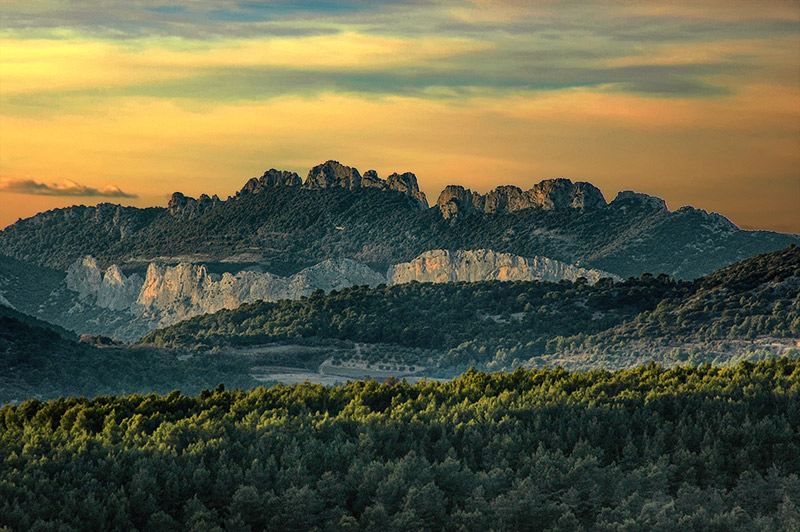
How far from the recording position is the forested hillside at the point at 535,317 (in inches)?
3917

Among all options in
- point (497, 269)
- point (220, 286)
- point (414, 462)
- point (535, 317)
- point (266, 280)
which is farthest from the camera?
point (497, 269)

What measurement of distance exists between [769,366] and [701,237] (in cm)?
15770

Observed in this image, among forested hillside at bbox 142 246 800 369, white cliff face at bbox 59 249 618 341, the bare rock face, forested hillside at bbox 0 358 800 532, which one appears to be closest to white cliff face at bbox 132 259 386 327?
white cliff face at bbox 59 249 618 341

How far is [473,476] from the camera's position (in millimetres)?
24766

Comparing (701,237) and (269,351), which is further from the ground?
(701,237)

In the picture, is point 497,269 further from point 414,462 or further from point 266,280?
point 414,462

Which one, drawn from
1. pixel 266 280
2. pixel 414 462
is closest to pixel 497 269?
pixel 266 280

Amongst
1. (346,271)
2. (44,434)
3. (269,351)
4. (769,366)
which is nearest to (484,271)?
(346,271)

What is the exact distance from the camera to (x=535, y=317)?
116812mm

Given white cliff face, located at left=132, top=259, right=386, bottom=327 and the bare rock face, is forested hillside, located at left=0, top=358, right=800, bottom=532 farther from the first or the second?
white cliff face, located at left=132, top=259, right=386, bottom=327

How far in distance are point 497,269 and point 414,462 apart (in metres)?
162

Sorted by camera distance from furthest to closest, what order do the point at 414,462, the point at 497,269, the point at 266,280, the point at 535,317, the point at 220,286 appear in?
the point at 497,269, the point at 220,286, the point at 266,280, the point at 535,317, the point at 414,462

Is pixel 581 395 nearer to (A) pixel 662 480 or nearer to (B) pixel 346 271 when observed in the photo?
(A) pixel 662 480

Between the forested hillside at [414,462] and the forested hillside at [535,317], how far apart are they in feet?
217
